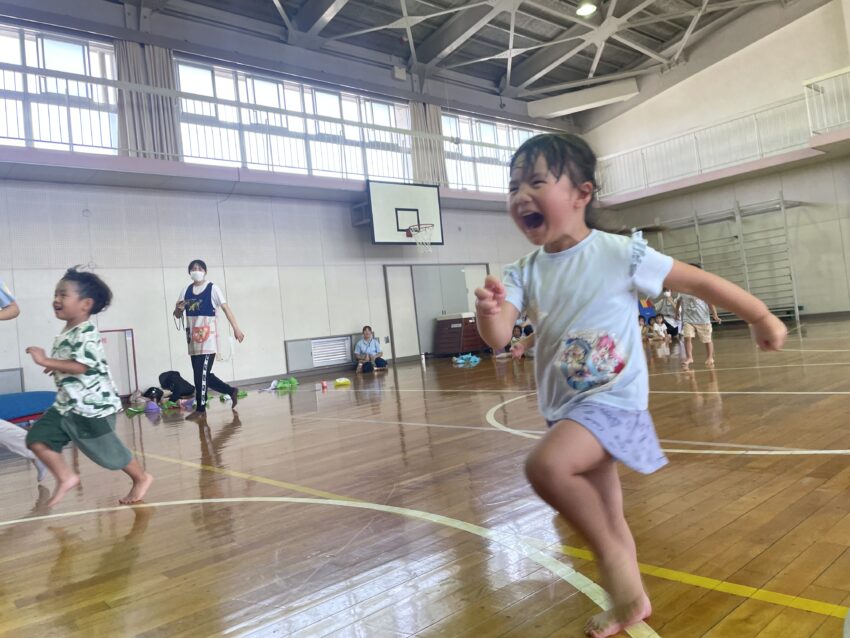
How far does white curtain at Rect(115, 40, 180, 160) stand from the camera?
10008 mm

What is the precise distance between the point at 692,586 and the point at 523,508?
875mm

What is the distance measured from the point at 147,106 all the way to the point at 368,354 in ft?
19.1

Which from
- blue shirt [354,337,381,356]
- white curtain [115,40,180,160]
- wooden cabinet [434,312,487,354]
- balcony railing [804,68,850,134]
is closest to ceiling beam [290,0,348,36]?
white curtain [115,40,180,160]

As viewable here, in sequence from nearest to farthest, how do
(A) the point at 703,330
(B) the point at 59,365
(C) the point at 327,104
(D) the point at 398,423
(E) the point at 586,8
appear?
(B) the point at 59,365 < (D) the point at 398,423 < (A) the point at 703,330 < (E) the point at 586,8 < (C) the point at 327,104

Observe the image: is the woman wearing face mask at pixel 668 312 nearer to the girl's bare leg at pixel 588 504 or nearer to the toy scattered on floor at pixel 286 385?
the toy scattered on floor at pixel 286 385

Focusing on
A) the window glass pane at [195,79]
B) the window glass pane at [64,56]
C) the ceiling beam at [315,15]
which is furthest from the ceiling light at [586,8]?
the window glass pane at [64,56]

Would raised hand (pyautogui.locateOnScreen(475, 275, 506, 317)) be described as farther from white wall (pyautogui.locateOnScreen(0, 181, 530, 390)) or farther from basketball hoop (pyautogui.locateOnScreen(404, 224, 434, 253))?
basketball hoop (pyautogui.locateOnScreen(404, 224, 434, 253))

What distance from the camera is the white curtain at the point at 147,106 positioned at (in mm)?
10008

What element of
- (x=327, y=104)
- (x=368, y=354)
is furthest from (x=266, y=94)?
(x=368, y=354)

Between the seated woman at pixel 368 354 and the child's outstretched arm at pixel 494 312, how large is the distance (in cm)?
1039

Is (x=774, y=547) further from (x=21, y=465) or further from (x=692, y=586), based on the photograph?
(x=21, y=465)

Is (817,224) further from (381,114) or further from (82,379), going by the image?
(82,379)

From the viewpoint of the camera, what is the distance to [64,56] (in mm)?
9992

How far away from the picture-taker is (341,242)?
12875mm
